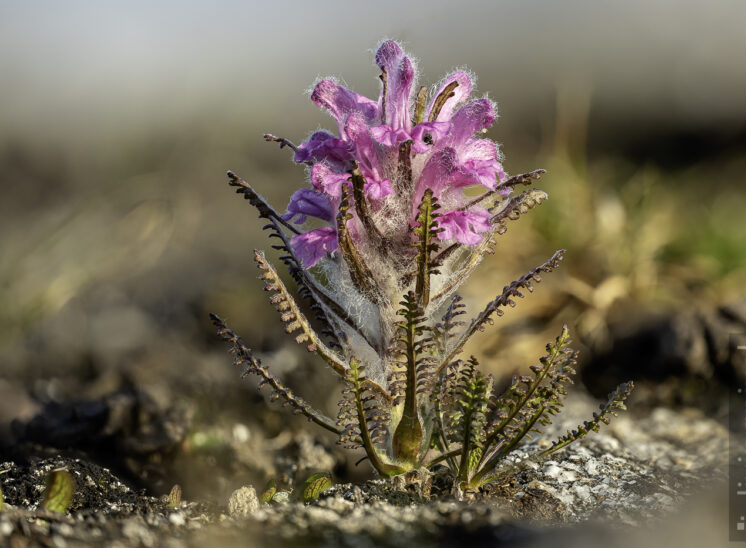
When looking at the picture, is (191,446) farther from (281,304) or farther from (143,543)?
(143,543)

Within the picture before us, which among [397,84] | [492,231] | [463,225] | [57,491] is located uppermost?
[397,84]

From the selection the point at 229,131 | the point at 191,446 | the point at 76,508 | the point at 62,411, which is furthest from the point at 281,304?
the point at 229,131

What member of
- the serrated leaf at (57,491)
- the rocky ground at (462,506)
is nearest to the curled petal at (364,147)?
the rocky ground at (462,506)

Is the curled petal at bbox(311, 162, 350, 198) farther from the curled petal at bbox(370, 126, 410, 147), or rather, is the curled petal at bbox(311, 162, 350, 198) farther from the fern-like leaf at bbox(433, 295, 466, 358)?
the fern-like leaf at bbox(433, 295, 466, 358)

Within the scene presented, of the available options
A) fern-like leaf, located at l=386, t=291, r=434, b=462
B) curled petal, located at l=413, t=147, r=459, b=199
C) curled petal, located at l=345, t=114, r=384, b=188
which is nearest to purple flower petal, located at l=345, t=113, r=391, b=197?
curled petal, located at l=345, t=114, r=384, b=188

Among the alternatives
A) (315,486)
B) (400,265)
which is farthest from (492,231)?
(315,486)

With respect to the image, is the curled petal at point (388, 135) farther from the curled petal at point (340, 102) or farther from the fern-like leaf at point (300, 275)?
the fern-like leaf at point (300, 275)

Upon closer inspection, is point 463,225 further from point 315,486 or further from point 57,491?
point 57,491
